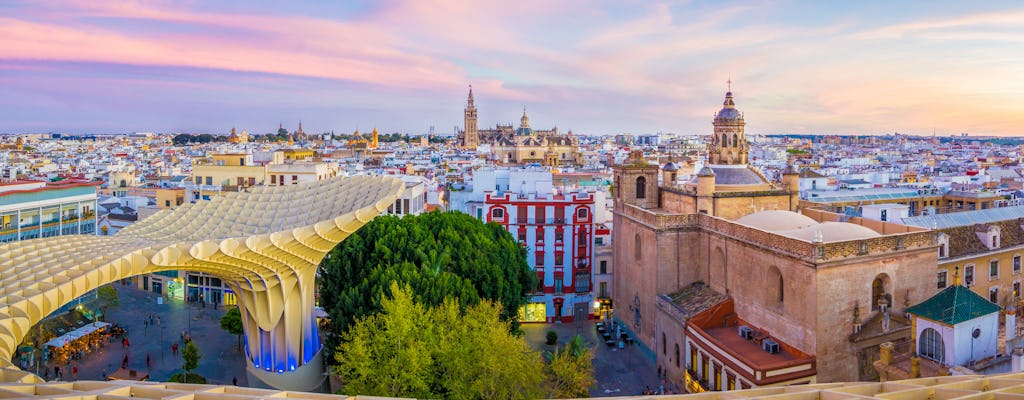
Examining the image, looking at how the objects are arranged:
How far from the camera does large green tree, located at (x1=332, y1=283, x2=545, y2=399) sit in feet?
69.3

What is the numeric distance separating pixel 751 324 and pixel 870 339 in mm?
4674

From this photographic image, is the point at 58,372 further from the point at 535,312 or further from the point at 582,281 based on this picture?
the point at 582,281

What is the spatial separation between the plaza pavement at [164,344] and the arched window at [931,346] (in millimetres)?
27516

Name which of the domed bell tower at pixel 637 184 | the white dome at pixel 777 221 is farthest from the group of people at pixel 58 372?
the white dome at pixel 777 221

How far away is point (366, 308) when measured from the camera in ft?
89.6

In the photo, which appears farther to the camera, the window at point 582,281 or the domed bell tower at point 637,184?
the window at point 582,281

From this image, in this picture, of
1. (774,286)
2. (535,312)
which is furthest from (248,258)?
(535,312)

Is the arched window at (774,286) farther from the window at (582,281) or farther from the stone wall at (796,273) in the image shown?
the window at (582,281)

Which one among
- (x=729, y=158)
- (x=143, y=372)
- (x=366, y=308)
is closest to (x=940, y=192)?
(x=729, y=158)

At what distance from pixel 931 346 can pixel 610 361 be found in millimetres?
16135

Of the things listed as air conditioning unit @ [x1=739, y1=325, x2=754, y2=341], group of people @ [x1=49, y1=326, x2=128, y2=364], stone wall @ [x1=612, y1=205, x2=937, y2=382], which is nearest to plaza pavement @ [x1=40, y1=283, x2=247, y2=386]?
group of people @ [x1=49, y1=326, x2=128, y2=364]

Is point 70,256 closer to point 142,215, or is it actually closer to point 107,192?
point 142,215

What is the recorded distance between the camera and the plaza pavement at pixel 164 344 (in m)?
34.0

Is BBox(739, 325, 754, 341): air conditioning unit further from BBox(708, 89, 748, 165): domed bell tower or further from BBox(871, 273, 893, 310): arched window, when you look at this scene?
BBox(708, 89, 748, 165): domed bell tower
